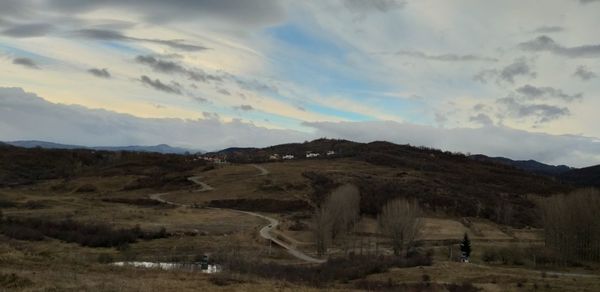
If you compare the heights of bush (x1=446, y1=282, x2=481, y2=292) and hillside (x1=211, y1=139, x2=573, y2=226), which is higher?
hillside (x1=211, y1=139, x2=573, y2=226)

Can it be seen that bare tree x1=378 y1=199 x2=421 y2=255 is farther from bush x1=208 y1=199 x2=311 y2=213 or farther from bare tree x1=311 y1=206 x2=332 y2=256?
bush x1=208 y1=199 x2=311 y2=213

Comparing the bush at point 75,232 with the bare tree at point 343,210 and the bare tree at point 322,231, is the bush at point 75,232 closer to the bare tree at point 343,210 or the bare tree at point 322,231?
the bare tree at point 322,231

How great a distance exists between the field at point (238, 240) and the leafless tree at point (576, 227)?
4.27 m

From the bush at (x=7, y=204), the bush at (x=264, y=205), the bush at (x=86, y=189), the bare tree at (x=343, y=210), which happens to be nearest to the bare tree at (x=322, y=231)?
the bare tree at (x=343, y=210)

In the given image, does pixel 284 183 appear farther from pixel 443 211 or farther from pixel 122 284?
pixel 122 284

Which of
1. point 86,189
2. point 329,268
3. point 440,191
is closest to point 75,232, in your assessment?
Answer: point 329,268

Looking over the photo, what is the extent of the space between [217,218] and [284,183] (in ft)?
171

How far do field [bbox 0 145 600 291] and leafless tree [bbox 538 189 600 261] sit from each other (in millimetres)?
4273

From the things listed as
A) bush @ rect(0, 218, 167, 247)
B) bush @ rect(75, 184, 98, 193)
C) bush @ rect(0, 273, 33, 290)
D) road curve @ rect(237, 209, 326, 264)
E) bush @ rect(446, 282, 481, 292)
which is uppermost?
bush @ rect(0, 273, 33, 290)

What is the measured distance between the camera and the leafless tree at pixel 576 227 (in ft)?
268

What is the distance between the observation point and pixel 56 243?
70875 millimetres

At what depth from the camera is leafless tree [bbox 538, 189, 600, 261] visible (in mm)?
81625

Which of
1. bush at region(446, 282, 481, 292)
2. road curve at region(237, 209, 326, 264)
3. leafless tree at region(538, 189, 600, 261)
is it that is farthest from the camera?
leafless tree at region(538, 189, 600, 261)

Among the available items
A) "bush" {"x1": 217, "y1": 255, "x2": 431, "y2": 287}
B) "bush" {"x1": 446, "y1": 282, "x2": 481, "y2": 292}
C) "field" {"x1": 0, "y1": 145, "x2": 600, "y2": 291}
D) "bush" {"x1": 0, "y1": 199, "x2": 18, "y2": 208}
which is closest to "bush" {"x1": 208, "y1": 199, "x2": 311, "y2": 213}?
"field" {"x1": 0, "y1": 145, "x2": 600, "y2": 291}
